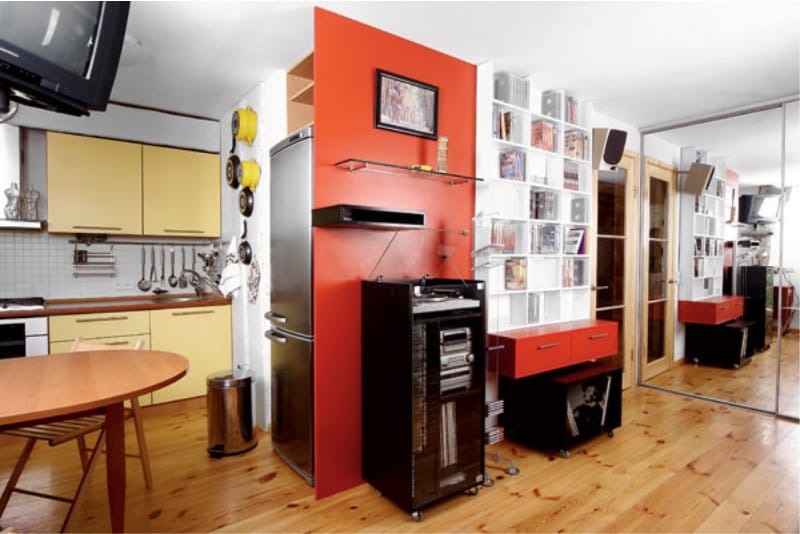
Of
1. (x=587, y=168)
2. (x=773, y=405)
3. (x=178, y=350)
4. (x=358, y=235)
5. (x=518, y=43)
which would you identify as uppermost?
(x=518, y=43)

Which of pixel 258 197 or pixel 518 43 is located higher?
pixel 518 43

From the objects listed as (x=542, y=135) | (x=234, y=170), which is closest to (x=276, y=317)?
(x=234, y=170)

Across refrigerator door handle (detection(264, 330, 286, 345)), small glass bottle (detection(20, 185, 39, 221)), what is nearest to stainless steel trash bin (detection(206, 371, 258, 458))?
refrigerator door handle (detection(264, 330, 286, 345))

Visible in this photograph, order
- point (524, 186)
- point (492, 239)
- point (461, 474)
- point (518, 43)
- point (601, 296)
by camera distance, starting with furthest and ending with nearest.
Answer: point (601, 296)
point (524, 186)
point (492, 239)
point (518, 43)
point (461, 474)

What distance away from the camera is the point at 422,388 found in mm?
2129

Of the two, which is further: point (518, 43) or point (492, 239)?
point (492, 239)

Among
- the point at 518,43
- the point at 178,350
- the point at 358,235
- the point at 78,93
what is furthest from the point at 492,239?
the point at 178,350

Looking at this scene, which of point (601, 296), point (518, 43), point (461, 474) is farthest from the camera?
point (601, 296)

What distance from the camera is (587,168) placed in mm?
3662

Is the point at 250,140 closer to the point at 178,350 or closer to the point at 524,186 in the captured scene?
the point at 178,350

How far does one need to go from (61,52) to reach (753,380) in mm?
5910

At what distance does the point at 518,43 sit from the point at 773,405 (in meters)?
3.71

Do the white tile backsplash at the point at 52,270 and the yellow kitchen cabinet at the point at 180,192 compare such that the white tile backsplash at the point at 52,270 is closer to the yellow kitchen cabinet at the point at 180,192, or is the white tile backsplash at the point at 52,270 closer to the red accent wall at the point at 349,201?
the yellow kitchen cabinet at the point at 180,192

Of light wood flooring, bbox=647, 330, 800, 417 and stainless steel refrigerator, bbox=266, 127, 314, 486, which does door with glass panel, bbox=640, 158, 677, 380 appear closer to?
light wood flooring, bbox=647, 330, 800, 417
